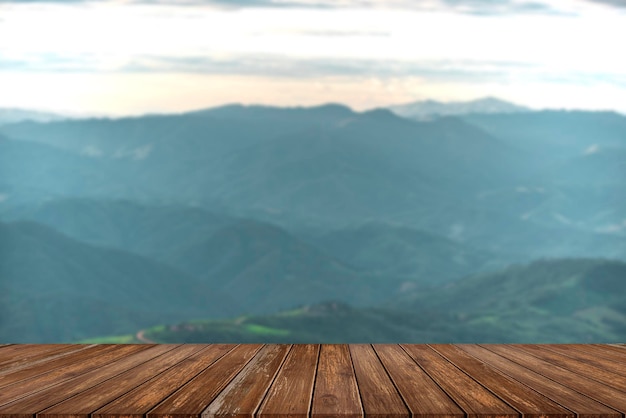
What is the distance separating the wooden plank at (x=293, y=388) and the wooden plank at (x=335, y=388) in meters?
0.05

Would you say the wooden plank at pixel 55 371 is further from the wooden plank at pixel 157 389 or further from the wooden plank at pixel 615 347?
the wooden plank at pixel 615 347

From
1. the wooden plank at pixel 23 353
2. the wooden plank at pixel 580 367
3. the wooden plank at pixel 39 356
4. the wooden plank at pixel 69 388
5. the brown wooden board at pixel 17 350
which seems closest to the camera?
the wooden plank at pixel 69 388

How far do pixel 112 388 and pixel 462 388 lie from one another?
2.14m

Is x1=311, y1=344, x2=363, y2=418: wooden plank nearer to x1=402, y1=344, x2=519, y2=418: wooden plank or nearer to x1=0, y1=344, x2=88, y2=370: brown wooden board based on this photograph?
x1=402, y1=344, x2=519, y2=418: wooden plank

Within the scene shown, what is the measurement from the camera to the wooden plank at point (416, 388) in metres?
4.20

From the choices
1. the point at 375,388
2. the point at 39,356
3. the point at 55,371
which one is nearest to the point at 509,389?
the point at 375,388

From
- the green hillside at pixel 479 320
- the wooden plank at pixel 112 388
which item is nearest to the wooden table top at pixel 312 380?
the wooden plank at pixel 112 388

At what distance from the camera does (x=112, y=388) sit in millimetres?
4852

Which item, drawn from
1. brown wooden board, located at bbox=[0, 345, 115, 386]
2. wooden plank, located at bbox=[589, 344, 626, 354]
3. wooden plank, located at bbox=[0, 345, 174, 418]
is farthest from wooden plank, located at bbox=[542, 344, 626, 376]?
brown wooden board, located at bbox=[0, 345, 115, 386]

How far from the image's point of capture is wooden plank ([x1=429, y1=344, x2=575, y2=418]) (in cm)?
425

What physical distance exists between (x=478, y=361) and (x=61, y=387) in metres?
2.93

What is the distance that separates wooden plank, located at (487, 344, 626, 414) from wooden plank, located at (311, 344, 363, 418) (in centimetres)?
130

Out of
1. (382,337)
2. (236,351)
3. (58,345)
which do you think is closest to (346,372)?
(236,351)

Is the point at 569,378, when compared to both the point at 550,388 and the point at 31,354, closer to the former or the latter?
the point at 550,388
